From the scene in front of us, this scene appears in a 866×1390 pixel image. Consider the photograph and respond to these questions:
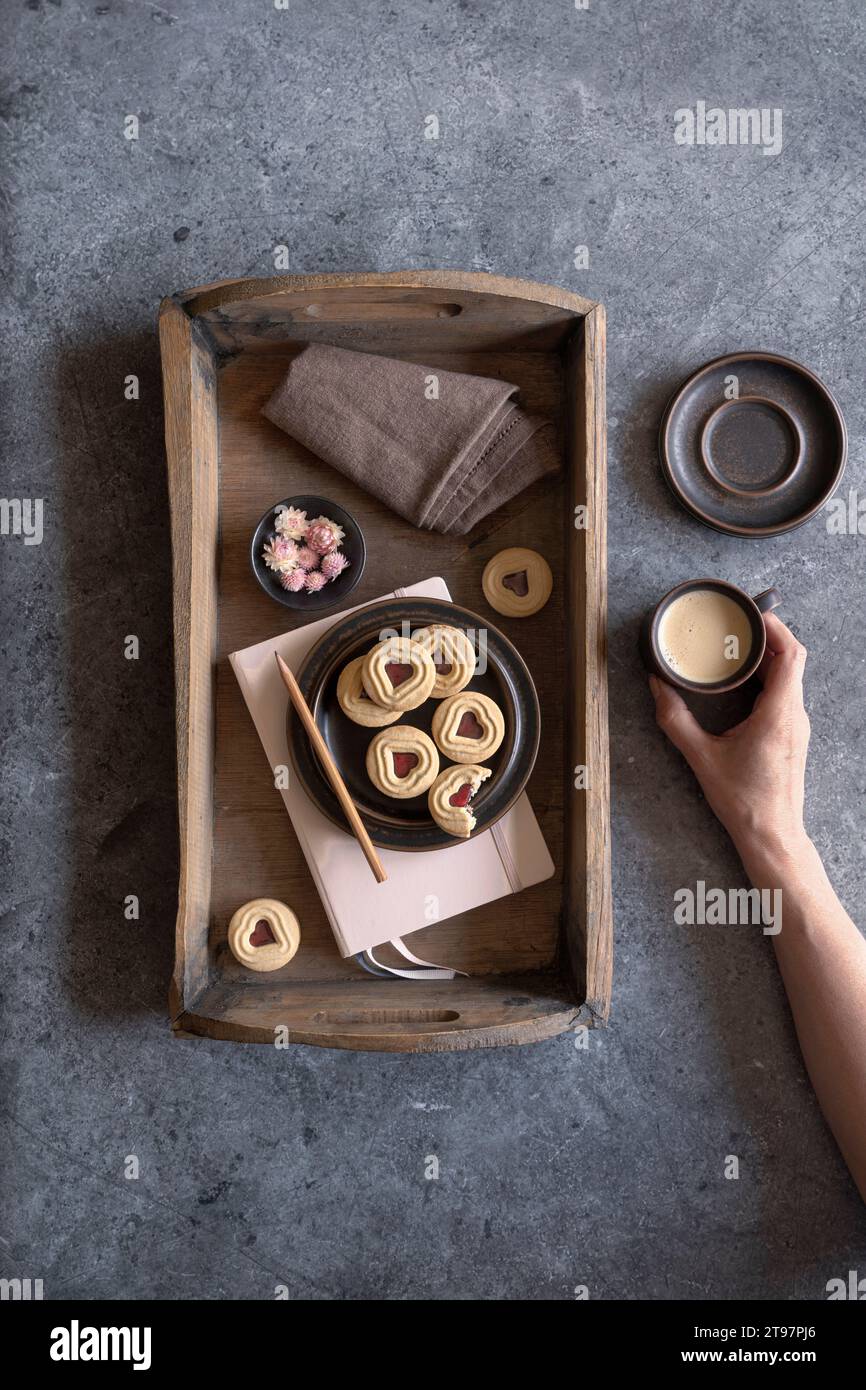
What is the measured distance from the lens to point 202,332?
5.06 ft

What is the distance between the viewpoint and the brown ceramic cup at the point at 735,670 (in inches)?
59.6

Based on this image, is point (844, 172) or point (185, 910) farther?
point (844, 172)

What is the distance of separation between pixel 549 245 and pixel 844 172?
0.56 metres

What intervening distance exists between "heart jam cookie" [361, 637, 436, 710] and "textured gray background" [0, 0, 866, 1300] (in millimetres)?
396

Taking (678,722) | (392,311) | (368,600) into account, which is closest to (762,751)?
(678,722)

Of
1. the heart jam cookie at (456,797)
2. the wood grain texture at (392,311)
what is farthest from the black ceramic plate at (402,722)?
the wood grain texture at (392,311)

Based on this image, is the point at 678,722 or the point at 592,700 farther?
the point at 678,722

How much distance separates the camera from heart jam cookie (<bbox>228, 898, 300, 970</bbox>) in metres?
1.54

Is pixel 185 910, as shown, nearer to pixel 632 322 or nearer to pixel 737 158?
pixel 632 322

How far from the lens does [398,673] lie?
4.86ft

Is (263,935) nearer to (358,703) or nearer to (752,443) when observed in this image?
(358,703)

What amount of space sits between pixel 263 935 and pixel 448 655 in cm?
56

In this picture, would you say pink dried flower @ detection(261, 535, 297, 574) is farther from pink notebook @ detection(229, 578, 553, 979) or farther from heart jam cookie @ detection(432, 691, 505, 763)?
heart jam cookie @ detection(432, 691, 505, 763)

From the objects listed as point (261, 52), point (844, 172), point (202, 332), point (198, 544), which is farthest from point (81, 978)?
point (844, 172)
